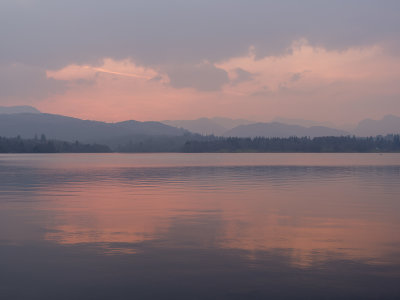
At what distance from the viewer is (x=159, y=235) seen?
24828 mm

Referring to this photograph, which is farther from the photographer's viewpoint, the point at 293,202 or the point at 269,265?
the point at 293,202

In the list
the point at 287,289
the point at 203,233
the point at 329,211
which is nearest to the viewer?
the point at 287,289

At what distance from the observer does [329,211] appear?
34594 mm

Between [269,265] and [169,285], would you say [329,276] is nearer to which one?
[269,265]

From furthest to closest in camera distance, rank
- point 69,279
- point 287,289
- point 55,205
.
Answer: point 55,205 < point 69,279 < point 287,289

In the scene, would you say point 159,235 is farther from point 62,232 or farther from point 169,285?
point 169,285

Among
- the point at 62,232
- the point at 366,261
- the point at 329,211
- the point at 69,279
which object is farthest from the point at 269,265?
the point at 329,211

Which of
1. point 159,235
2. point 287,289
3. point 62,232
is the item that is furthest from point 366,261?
point 62,232

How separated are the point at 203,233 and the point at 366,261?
8.87m

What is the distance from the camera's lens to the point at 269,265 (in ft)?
60.7

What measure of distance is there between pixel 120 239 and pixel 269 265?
820cm

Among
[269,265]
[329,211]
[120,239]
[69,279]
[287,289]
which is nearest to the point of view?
[287,289]

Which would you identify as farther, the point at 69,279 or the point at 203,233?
the point at 203,233

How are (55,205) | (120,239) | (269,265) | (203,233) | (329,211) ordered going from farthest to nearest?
(55,205) < (329,211) < (203,233) < (120,239) < (269,265)
